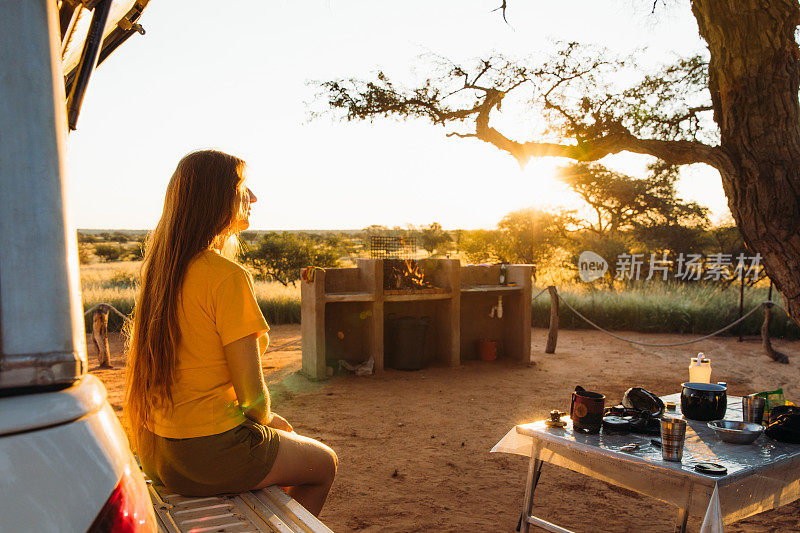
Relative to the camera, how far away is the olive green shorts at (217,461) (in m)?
2.33

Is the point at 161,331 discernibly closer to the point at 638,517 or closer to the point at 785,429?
the point at 785,429

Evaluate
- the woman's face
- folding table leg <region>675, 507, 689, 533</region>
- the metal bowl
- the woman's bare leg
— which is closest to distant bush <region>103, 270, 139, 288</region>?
the woman's face

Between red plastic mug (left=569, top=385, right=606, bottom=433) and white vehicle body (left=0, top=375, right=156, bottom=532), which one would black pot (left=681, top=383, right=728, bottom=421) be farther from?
white vehicle body (left=0, top=375, right=156, bottom=532)

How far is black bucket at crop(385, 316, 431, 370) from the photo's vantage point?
919 cm

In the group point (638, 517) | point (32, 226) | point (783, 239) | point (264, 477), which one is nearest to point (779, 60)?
point (783, 239)

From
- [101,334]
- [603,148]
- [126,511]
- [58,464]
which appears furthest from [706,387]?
[101,334]

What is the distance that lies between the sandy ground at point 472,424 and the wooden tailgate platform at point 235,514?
177cm

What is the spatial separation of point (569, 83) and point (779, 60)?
3.92 m

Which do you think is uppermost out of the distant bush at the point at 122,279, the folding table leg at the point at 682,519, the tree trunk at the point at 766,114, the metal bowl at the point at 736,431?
the tree trunk at the point at 766,114

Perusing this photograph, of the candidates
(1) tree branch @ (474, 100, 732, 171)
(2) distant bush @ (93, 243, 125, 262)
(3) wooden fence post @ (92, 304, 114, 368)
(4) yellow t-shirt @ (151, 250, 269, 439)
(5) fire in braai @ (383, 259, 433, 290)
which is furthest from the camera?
(2) distant bush @ (93, 243, 125, 262)

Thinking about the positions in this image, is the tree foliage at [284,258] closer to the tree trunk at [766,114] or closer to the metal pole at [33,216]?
the tree trunk at [766,114]

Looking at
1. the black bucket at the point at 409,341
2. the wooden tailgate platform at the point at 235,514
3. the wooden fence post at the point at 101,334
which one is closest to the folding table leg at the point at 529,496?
the wooden tailgate platform at the point at 235,514

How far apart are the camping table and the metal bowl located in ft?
0.10

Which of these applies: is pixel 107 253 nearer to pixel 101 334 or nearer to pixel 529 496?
pixel 101 334
